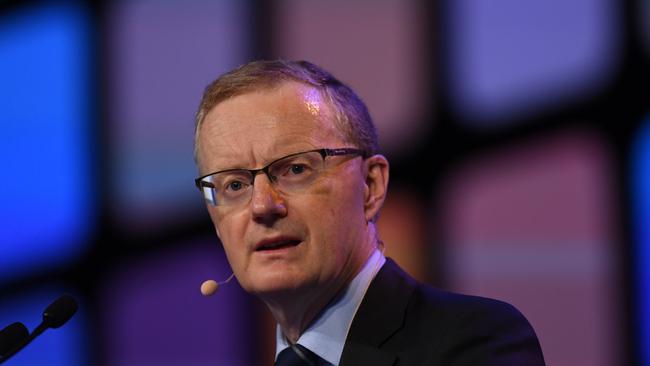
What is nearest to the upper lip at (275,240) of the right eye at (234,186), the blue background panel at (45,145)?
the right eye at (234,186)

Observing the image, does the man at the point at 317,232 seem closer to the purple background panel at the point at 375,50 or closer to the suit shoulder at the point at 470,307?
the suit shoulder at the point at 470,307

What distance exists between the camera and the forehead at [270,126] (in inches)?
64.1

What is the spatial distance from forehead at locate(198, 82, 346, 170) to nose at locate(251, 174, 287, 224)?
4 cm

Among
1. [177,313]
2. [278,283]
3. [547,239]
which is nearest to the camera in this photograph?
[278,283]

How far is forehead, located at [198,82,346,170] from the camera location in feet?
5.34

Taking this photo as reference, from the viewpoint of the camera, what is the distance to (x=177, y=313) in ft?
9.84

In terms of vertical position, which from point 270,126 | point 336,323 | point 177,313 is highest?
point 270,126

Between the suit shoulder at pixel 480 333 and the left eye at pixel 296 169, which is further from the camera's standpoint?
the left eye at pixel 296 169

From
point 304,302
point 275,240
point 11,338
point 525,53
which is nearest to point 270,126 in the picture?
point 275,240

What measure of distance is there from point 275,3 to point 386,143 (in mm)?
583

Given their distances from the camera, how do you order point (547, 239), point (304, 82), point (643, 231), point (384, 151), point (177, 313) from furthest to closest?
1. point (177, 313)
2. point (384, 151)
3. point (547, 239)
4. point (643, 231)
5. point (304, 82)

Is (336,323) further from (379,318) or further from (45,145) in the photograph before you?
(45,145)

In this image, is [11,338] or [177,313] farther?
[177,313]

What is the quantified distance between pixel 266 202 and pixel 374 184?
0.27 m
